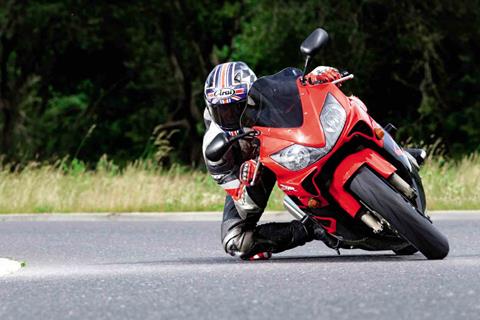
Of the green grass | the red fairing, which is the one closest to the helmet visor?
the red fairing

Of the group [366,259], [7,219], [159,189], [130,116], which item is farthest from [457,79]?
[366,259]

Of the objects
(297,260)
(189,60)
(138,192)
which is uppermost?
(297,260)

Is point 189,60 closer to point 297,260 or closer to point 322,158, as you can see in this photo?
point 297,260

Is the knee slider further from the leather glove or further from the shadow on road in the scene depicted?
the leather glove

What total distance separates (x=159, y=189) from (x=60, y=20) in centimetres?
1643

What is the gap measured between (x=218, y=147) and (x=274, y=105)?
0.55m

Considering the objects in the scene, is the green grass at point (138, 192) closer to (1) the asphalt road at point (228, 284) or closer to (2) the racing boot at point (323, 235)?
(1) the asphalt road at point (228, 284)

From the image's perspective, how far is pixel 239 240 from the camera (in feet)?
35.7

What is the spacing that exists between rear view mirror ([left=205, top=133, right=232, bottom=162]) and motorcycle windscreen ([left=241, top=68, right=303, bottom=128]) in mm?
301

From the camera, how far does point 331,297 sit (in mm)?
8156

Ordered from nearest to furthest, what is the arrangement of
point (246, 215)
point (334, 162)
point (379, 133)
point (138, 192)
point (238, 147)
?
point (334, 162), point (379, 133), point (238, 147), point (246, 215), point (138, 192)

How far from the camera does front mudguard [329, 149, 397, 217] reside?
31.4 feet

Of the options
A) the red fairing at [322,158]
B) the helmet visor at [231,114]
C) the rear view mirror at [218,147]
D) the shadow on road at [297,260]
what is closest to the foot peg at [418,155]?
the shadow on road at [297,260]

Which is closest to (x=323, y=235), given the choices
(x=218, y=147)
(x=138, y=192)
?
(x=218, y=147)
